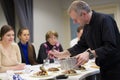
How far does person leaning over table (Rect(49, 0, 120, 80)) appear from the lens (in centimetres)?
197

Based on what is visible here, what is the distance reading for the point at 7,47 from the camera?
11.2 ft

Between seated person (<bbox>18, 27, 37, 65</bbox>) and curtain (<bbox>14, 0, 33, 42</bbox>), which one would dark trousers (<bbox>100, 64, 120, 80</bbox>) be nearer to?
seated person (<bbox>18, 27, 37, 65</bbox>)

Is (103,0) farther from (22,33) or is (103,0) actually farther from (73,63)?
(73,63)

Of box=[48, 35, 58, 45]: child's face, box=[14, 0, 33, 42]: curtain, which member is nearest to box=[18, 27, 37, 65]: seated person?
box=[48, 35, 58, 45]: child's face

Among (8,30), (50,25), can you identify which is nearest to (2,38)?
(8,30)

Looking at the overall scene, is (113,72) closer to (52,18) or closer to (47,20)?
(47,20)

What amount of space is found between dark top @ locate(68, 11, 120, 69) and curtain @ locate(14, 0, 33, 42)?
312cm

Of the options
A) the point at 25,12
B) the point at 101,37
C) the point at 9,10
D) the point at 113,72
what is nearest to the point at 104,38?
the point at 101,37

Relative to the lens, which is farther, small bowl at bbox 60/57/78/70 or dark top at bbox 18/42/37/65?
dark top at bbox 18/42/37/65

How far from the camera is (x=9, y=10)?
5367mm

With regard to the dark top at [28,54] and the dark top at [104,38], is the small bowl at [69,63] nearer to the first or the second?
the dark top at [104,38]

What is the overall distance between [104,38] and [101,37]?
0.07 meters

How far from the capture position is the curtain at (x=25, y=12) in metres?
5.18

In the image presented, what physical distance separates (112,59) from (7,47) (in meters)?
1.72
